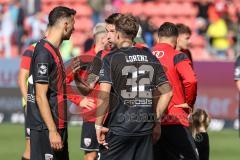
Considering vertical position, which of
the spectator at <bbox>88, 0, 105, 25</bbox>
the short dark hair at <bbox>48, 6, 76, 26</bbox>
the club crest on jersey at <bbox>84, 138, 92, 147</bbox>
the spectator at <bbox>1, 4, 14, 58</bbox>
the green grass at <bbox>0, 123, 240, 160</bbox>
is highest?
the spectator at <bbox>88, 0, 105, 25</bbox>

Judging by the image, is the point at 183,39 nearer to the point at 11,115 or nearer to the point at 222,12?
the point at 11,115

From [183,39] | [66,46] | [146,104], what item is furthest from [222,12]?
[146,104]

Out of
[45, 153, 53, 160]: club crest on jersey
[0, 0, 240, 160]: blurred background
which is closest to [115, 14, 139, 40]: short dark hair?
[45, 153, 53, 160]: club crest on jersey

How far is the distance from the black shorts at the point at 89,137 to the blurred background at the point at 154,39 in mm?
6269

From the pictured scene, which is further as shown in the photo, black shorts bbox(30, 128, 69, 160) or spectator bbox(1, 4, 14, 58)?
spectator bbox(1, 4, 14, 58)

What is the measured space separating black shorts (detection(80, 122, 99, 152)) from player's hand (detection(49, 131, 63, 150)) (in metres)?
3.18

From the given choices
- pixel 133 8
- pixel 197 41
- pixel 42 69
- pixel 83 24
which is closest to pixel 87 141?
pixel 42 69

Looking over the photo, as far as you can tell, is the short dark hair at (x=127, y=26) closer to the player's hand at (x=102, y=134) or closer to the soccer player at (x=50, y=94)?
the soccer player at (x=50, y=94)

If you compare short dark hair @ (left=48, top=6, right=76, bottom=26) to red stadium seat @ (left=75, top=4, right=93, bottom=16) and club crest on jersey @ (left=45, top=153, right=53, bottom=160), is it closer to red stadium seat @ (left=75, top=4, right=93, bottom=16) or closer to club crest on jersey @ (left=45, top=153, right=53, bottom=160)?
club crest on jersey @ (left=45, top=153, right=53, bottom=160)

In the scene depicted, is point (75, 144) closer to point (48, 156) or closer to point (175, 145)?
point (175, 145)

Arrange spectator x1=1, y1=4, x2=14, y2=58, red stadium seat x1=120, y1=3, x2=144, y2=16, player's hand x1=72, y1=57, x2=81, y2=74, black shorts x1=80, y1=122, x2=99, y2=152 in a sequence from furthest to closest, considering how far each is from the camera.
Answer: red stadium seat x1=120, y1=3, x2=144, y2=16
spectator x1=1, y1=4, x2=14, y2=58
black shorts x1=80, y1=122, x2=99, y2=152
player's hand x1=72, y1=57, x2=81, y2=74

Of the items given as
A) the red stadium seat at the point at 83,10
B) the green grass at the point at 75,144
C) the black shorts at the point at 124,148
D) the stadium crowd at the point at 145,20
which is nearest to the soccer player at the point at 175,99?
the black shorts at the point at 124,148

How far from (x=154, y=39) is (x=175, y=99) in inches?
536

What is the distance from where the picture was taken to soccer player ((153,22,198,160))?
10.2 meters
